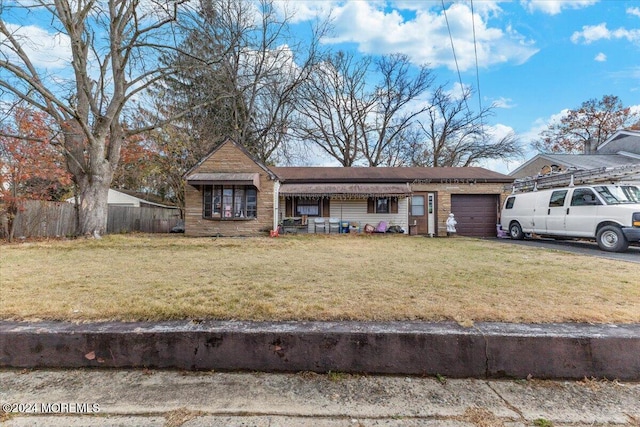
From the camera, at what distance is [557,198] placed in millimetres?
9992

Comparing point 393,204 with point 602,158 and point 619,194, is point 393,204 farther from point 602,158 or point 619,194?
point 602,158

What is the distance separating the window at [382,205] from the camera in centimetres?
1466

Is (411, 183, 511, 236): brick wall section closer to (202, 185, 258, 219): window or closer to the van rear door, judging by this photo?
the van rear door

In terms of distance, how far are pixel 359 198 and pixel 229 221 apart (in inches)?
248

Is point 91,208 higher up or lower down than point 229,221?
higher up

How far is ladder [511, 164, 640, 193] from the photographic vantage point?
8.79 m

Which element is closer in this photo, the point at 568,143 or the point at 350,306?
the point at 350,306

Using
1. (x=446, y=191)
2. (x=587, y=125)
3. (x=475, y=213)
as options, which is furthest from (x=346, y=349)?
(x=587, y=125)

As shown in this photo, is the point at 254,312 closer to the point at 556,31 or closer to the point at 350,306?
the point at 350,306

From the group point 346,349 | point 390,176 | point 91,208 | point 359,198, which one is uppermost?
point 390,176

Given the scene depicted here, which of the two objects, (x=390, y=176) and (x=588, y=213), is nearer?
(x=588, y=213)

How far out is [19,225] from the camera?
11453 mm

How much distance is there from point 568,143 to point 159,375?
36689 mm

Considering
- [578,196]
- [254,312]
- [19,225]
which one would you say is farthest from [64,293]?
[578,196]
